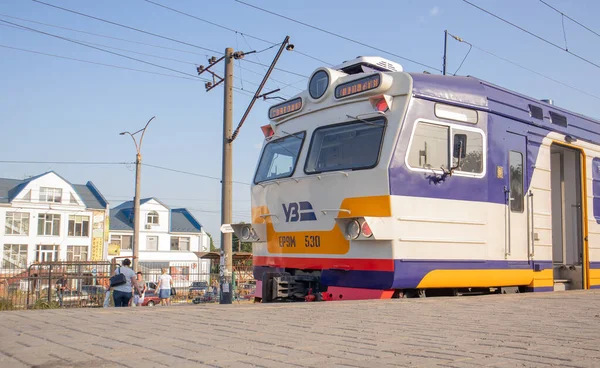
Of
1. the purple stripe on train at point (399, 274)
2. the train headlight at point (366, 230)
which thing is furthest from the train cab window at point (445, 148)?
the purple stripe on train at point (399, 274)

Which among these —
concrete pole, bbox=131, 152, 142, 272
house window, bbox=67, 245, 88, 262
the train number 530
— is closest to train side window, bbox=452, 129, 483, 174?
the train number 530

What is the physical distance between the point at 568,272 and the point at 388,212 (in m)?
5.05

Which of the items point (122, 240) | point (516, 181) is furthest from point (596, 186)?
point (122, 240)

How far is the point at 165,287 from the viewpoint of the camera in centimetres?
2100

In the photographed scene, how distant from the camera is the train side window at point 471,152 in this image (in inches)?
324

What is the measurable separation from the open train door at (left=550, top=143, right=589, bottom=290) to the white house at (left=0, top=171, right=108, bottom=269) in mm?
45227

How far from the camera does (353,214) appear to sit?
7926mm

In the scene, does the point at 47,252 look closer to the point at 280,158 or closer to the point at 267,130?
the point at 267,130

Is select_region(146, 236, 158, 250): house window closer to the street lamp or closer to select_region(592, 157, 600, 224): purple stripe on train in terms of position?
the street lamp

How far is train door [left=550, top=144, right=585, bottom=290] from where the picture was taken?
10.6 meters

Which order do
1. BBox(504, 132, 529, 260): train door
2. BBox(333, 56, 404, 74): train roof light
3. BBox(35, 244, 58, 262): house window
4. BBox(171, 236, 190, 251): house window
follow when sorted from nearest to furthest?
BBox(504, 132, 529, 260): train door < BBox(333, 56, 404, 74): train roof light < BBox(35, 244, 58, 262): house window < BBox(171, 236, 190, 251): house window

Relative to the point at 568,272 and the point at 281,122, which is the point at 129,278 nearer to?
the point at 281,122

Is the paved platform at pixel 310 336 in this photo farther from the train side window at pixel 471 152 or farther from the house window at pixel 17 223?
the house window at pixel 17 223

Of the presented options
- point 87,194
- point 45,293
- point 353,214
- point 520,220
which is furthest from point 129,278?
point 87,194
